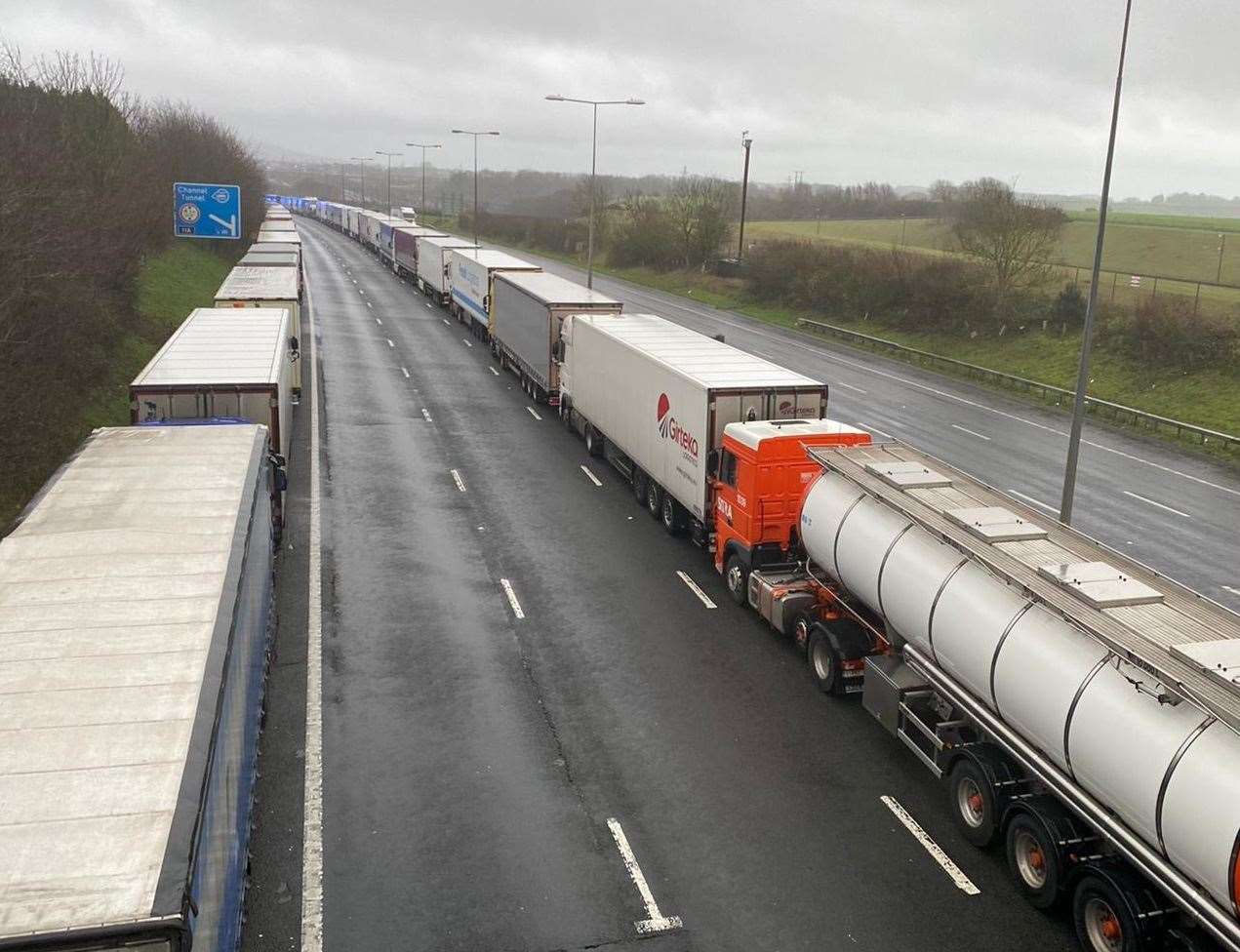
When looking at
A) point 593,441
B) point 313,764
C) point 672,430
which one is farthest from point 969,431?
point 313,764

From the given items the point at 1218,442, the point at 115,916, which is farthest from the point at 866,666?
the point at 1218,442

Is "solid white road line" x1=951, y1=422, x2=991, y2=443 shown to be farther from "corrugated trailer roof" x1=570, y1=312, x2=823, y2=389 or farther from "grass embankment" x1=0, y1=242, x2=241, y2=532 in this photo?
"grass embankment" x1=0, y1=242, x2=241, y2=532

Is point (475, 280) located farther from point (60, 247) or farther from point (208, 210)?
point (60, 247)

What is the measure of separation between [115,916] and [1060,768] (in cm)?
809

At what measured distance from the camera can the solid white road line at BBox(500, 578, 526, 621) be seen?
1698 centimetres

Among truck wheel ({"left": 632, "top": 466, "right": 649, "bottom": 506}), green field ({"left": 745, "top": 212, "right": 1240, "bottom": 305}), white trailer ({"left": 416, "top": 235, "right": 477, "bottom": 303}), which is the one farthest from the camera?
white trailer ({"left": 416, "top": 235, "right": 477, "bottom": 303})

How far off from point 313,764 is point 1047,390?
34.8 m

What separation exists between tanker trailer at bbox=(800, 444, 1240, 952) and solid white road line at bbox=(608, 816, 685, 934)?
11.9 ft

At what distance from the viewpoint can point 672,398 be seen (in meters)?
19.8

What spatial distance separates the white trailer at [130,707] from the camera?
5.89 metres

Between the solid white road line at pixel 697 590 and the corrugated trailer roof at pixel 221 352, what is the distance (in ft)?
27.6

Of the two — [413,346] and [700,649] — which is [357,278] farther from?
[700,649]

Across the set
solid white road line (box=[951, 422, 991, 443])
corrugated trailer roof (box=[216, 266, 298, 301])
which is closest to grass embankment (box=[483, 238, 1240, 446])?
solid white road line (box=[951, 422, 991, 443])

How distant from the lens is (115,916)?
5.67 meters
